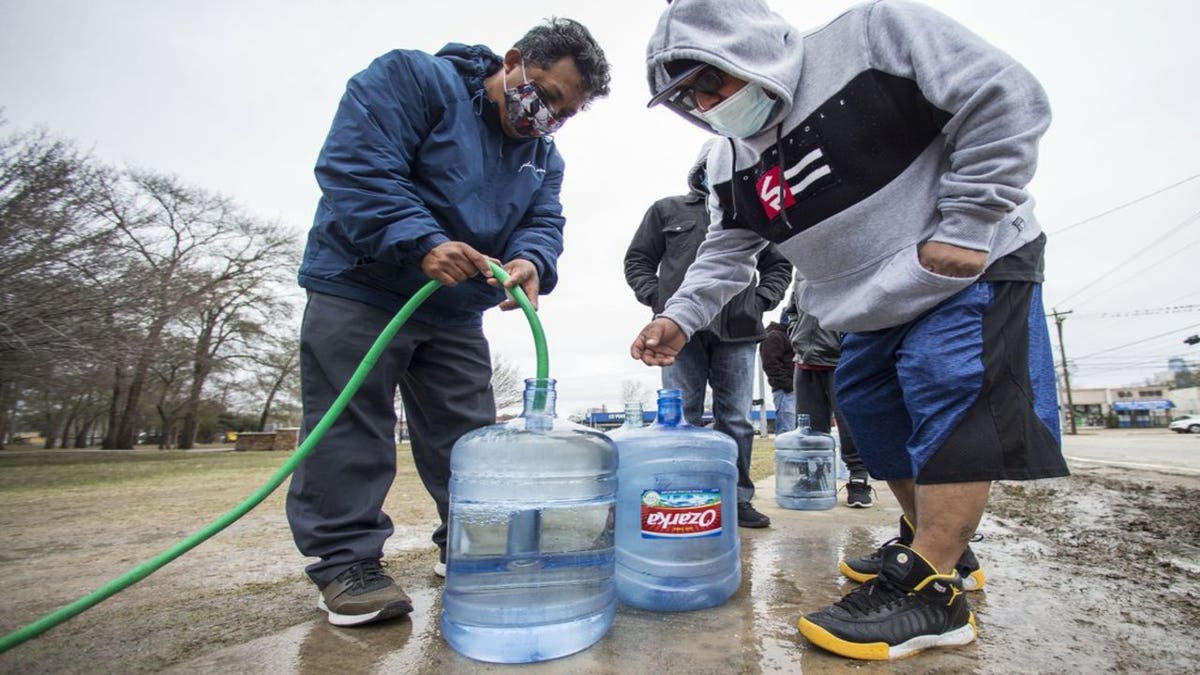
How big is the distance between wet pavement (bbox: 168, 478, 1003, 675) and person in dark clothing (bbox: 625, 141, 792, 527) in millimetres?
1294

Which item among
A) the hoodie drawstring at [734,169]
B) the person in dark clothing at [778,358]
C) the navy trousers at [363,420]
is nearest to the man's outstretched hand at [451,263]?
the navy trousers at [363,420]

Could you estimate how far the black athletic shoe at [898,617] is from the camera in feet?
4.37

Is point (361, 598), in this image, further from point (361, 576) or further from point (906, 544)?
point (906, 544)

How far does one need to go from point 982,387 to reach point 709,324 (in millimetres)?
1749

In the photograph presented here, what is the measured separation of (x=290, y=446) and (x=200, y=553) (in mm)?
24231

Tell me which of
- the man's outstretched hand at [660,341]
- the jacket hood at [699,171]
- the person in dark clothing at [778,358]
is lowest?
the man's outstretched hand at [660,341]

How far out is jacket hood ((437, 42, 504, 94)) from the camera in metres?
2.05

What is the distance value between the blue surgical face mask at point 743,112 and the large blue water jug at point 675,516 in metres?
0.83

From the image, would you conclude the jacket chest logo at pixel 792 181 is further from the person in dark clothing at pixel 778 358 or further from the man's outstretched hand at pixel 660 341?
the person in dark clothing at pixel 778 358

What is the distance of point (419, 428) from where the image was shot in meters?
2.10

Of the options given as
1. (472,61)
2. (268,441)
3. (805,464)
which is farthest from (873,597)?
(268,441)

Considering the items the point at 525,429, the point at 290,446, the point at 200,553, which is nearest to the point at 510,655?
the point at 525,429

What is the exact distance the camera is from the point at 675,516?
1683mm

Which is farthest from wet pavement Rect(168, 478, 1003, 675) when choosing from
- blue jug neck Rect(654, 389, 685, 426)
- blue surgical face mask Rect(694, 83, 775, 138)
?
blue surgical face mask Rect(694, 83, 775, 138)
